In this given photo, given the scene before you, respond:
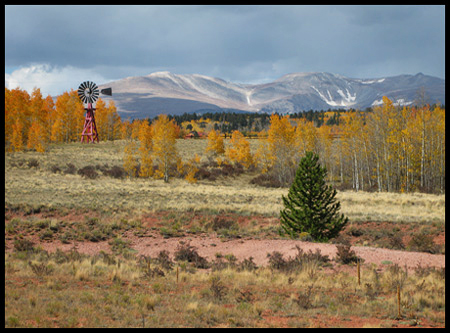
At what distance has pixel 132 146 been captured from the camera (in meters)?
58.3

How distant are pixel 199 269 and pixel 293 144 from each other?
47.0 meters

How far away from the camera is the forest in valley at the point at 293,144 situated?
46916 mm

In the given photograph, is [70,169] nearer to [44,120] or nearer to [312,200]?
[44,120]

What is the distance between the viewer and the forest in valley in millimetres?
46916

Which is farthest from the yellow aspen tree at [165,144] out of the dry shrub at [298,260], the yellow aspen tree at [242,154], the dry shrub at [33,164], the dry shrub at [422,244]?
the dry shrub at [298,260]

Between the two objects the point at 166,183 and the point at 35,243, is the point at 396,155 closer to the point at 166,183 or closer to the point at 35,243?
the point at 166,183

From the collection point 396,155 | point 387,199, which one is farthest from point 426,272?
point 396,155

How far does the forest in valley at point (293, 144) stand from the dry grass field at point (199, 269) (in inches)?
472

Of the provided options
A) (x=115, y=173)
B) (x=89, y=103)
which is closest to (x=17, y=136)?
(x=89, y=103)

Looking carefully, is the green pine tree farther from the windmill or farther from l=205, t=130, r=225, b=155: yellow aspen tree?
the windmill

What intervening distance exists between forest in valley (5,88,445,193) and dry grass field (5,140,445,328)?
12.0 meters

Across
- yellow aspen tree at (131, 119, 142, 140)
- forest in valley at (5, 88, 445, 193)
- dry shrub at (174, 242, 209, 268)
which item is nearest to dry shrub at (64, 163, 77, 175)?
forest in valley at (5, 88, 445, 193)

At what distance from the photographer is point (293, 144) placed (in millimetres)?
61906

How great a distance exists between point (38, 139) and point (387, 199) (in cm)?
5678
